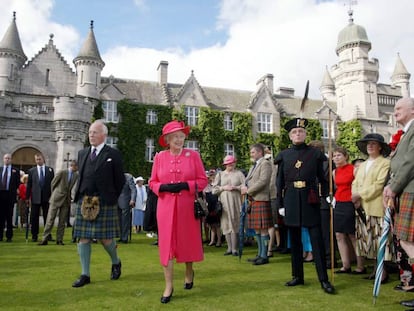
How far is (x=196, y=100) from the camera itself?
115 feet

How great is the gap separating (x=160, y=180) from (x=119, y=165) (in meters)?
0.88

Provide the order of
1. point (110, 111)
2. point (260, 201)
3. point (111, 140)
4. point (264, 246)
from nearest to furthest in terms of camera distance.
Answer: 1. point (264, 246)
2. point (260, 201)
3. point (111, 140)
4. point (110, 111)

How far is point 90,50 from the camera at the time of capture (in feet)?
99.6

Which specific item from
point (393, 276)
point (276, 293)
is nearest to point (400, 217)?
point (276, 293)

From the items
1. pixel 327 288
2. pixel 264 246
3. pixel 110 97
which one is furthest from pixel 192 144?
pixel 327 288

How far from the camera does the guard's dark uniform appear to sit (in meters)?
5.12

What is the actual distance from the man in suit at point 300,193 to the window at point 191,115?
95.7ft

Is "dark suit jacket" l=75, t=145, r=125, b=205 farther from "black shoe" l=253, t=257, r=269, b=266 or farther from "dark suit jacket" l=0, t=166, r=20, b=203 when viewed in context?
"dark suit jacket" l=0, t=166, r=20, b=203

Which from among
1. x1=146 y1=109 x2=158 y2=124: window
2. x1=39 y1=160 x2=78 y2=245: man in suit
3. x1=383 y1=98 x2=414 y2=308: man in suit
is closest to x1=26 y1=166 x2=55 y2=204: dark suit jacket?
x1=39 y1=160 x2=78 y2=245: man in suit

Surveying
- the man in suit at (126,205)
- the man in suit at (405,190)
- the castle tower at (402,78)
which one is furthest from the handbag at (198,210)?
the castle tower at (402,78)

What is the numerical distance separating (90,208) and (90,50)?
28018mm

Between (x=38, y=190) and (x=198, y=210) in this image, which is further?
(x=38, y=190)

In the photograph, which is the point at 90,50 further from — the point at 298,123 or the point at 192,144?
the point at 298,123

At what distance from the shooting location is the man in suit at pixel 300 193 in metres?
5.12
